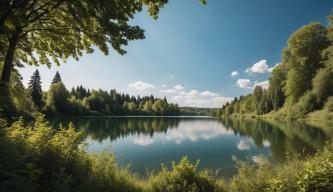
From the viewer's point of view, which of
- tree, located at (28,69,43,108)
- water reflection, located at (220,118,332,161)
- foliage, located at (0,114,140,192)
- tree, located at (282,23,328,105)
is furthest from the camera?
tree, located at (28,69,43,108)

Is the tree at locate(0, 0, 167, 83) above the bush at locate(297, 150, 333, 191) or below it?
above

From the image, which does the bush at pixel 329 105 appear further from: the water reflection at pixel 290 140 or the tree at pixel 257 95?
the tree at pixel 257 95

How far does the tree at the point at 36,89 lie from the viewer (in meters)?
77.8

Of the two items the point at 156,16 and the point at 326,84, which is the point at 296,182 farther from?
the point at 326,84

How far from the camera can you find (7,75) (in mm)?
8836

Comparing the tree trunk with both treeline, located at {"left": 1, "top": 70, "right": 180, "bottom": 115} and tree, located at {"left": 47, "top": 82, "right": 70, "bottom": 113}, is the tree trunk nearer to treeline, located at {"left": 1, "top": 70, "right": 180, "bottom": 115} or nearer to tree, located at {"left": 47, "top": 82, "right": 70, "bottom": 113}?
treeline, located at {"left": 1, "top": 70, "right": 180, "bottom": 115}

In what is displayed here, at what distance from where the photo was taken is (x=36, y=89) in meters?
79.1

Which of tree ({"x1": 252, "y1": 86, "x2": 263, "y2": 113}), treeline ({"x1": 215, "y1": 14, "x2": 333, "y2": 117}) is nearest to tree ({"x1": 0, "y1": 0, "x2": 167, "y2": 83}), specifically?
treeline ({"x1": 215, "y1": 14, "x2": 333, "y2": 117})

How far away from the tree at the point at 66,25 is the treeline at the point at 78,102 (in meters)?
1.81

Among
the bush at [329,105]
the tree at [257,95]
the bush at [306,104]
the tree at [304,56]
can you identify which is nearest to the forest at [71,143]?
the bush at [329,105]

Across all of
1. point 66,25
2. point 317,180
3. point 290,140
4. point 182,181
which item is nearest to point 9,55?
point 66,25

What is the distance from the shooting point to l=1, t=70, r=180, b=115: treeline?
7856 centimetres

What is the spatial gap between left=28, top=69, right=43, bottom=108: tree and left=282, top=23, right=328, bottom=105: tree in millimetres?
67978

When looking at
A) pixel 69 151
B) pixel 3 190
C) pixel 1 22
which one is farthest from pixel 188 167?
pixel 1 22
